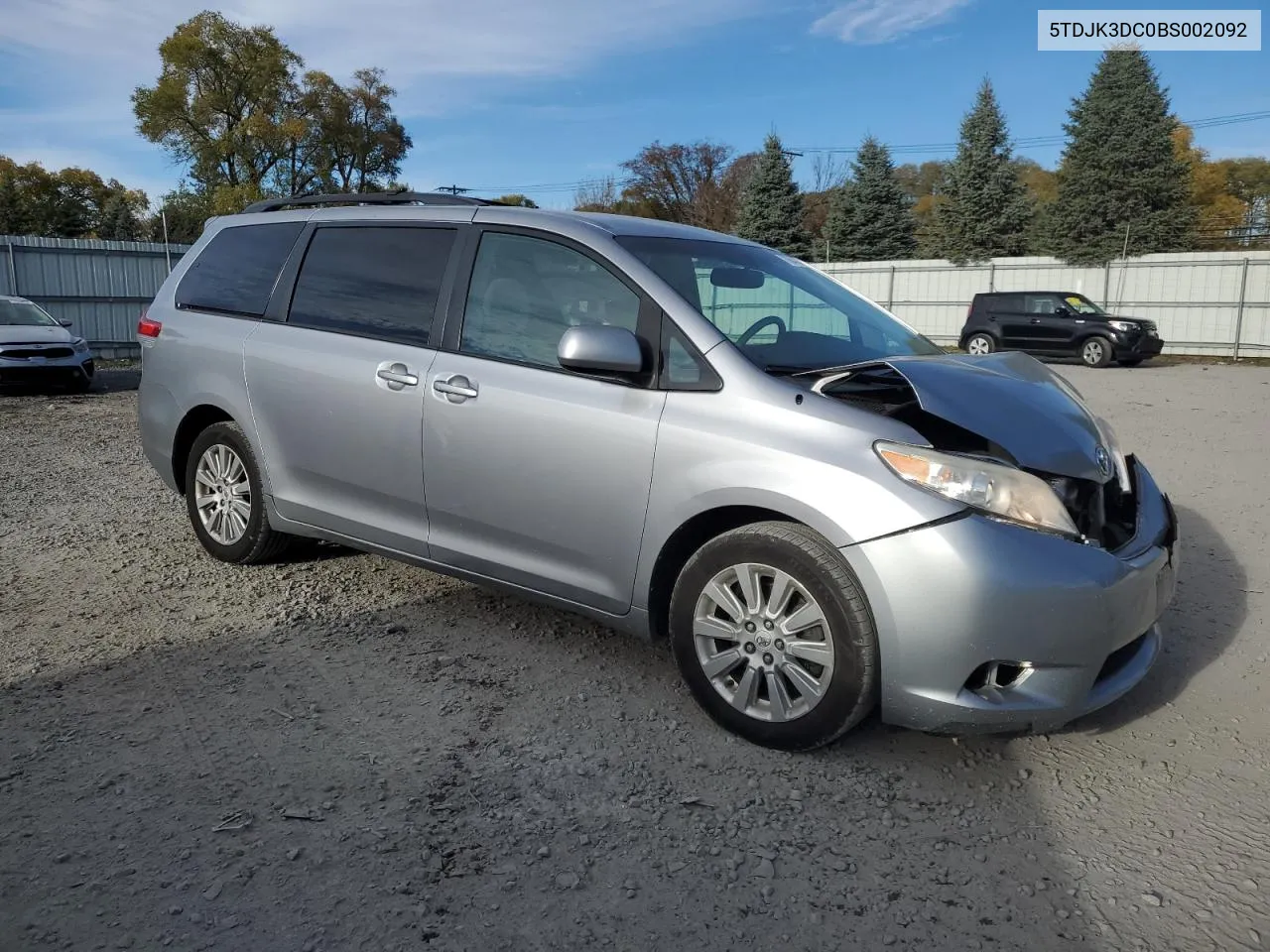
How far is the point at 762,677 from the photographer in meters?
3.25

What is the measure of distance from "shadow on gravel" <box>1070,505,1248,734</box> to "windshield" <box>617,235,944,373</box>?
157 cm

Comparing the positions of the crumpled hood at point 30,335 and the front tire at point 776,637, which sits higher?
the crumpled hood at point 30,335

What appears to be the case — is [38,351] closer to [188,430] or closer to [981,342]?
[188,430]

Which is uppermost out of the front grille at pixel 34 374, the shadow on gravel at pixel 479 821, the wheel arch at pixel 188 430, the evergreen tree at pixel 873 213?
the evergreen tree at pixel 873 213

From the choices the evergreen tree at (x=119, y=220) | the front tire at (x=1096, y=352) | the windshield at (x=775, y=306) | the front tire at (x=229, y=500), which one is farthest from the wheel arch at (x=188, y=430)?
the evergreen tree at (x=119, y=220)

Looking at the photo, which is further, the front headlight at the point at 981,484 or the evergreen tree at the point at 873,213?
the evergreen tree at the point at 873,213

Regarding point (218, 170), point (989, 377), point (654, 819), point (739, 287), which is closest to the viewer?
point (654, 819)

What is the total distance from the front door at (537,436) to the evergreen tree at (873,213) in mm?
40624

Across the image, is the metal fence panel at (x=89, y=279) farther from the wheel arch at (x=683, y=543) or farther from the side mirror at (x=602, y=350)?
the wheel arch at (x=683, y=543)

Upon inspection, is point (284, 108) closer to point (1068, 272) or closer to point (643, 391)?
point (1068, 272)

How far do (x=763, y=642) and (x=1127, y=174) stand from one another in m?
36.4

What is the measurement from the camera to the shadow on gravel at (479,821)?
2.40m

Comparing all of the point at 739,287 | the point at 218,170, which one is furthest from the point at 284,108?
the point at 739,287

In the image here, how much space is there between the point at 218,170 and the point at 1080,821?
5361 centimetres
